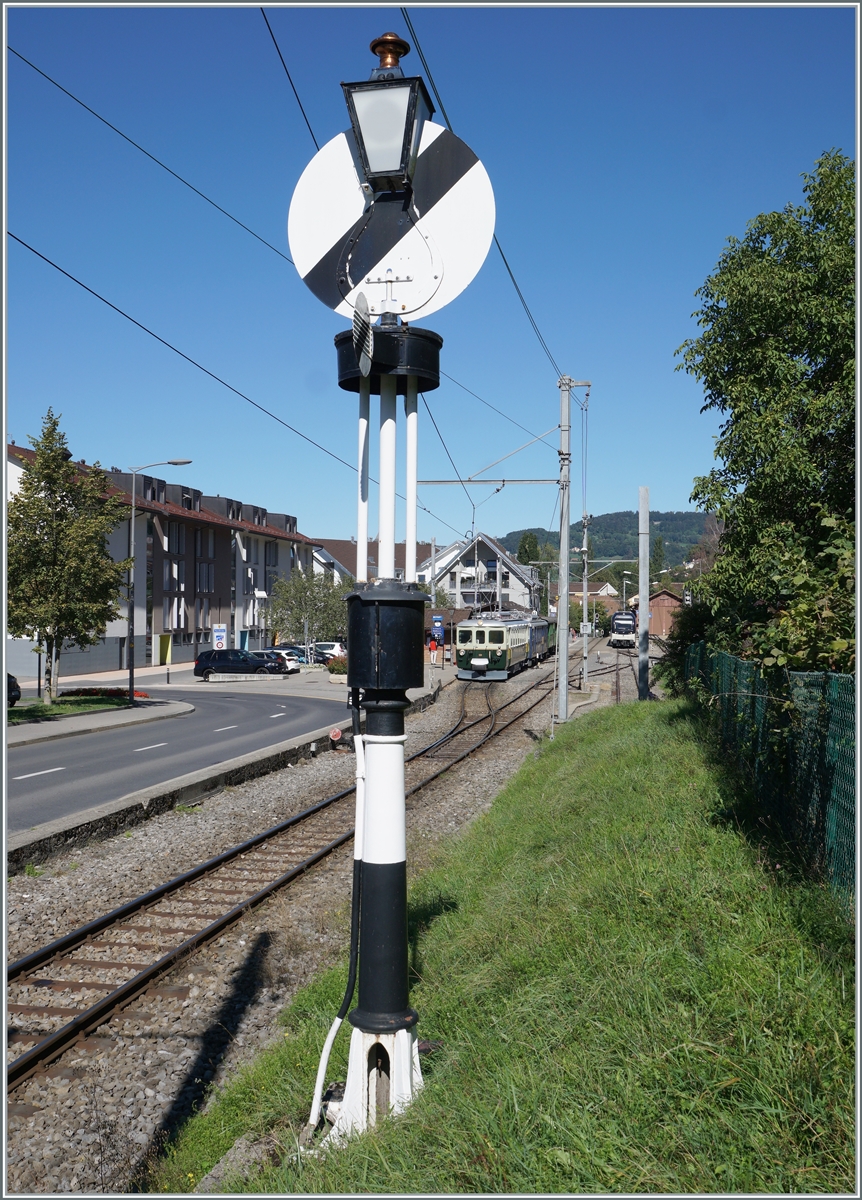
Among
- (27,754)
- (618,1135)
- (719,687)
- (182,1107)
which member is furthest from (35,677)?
(618,1135)

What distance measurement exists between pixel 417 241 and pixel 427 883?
630 cm

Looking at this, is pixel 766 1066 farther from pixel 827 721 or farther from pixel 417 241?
pixel 417 241

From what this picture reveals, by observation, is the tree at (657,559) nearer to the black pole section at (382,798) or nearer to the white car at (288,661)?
the white car at (288,661)

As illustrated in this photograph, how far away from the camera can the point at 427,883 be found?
28.9 feet

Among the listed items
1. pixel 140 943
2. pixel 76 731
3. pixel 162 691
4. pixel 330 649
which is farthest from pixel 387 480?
pixel 330 649

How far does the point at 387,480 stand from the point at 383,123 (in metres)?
1.56

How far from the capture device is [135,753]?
2038 centimetres

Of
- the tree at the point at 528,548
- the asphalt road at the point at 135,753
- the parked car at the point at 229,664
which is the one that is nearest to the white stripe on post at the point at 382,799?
the asphalt road at the point at 135,753

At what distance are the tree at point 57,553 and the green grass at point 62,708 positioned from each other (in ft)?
6.17

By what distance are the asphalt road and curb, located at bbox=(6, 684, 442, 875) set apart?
0.89 metres

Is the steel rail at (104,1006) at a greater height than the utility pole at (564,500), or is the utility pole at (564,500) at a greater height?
the utility pole at (564,500)

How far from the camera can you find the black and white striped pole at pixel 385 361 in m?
3.91

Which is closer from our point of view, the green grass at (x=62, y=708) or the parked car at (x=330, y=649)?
the green grass at (x=62, y=708)

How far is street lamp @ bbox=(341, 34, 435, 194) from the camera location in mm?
3961
